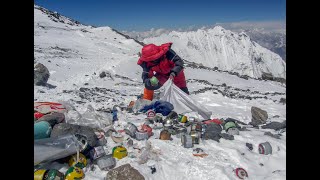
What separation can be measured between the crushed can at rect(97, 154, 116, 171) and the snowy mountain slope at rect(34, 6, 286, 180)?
7 cm

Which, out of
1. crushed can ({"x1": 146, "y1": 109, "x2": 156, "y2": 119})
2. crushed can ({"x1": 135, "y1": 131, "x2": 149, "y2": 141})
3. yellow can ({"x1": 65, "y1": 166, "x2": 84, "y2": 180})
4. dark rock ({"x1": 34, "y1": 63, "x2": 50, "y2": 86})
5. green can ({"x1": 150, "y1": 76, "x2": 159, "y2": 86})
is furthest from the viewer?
dark rock ({"x1": 34, "y1": 63, "x2": 50, "y2": 86})

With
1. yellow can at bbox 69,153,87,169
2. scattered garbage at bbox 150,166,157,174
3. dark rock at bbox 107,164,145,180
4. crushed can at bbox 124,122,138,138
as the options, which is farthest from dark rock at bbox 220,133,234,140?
yellow can at bbox 69,153,87,169

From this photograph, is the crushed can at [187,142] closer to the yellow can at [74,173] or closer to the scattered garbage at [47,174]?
the yellow can at [74,173]

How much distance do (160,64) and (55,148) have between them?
5052 millimetres

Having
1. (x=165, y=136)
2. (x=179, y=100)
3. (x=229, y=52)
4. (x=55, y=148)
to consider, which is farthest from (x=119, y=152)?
(x=229, y=52)

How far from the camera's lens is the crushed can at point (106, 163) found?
471 centimetres

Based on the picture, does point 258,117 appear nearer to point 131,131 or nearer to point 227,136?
point 227,136

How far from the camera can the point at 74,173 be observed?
4.31 m

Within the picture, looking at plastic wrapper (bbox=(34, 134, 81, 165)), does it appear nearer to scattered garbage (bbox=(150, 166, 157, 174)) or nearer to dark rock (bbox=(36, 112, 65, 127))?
dark rock (bbox=(36, 112, 65, 127))

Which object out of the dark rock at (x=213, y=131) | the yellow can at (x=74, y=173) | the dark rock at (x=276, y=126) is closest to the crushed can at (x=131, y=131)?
the dark rock at (x=213, y=131)

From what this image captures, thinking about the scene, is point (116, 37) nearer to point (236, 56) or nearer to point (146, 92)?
point (146, 92)

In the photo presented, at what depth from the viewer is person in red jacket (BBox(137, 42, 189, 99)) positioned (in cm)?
897
